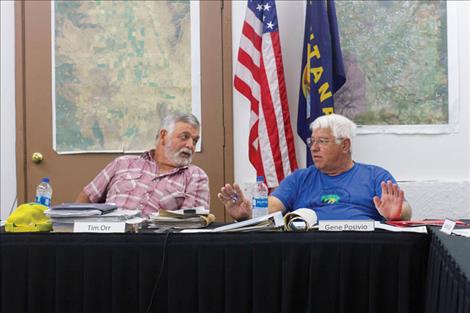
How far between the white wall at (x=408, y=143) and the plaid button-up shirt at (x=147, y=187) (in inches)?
25.8

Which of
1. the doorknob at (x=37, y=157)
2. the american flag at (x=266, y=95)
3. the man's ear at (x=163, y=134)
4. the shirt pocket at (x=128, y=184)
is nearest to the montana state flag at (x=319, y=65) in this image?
the american flag at (x=266, y=95)

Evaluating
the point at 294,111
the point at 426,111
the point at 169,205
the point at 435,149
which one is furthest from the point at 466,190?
the point at 169,205

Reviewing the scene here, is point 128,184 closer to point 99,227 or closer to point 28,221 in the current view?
point 28,221

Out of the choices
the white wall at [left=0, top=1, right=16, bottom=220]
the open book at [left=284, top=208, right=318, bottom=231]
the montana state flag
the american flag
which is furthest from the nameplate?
the white wall at [left=0, top=1, right=16, bottom=220]

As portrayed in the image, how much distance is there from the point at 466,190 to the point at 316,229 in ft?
6.06

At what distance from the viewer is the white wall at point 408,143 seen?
3.29m

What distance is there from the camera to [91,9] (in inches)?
134

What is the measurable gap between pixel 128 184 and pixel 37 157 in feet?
3.17

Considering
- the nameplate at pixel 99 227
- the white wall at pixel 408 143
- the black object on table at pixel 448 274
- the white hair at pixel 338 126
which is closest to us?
the black object on table at pixel 448 274

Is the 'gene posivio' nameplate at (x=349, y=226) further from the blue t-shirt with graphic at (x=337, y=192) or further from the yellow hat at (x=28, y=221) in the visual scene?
the yellow hat at (x=28, y=221)

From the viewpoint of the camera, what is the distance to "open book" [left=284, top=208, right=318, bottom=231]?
1.82 metres

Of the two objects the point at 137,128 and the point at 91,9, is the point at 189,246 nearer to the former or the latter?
the point at 137,128

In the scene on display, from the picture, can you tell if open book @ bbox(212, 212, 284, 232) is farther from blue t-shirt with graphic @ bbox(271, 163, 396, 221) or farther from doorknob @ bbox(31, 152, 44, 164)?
doorknob @ bbox(31, 152, 44, 164)

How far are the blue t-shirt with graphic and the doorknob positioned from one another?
1.62 metres
